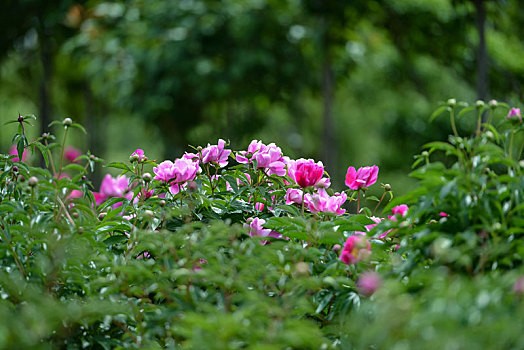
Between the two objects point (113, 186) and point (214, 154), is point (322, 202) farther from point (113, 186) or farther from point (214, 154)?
point (113, 186)

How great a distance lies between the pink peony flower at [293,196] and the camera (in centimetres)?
196

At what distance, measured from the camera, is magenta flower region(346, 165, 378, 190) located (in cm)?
199

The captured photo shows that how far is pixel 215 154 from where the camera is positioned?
6.65 feet

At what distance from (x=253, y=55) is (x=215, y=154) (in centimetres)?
606

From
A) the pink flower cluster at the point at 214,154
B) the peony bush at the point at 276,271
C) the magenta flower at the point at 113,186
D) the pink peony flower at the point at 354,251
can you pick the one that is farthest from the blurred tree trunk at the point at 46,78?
the pink peony flower at the point at 354,251

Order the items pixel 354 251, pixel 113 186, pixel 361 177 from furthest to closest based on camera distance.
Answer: pixel 113 186 < pixel 361 177 < pixel 354 251

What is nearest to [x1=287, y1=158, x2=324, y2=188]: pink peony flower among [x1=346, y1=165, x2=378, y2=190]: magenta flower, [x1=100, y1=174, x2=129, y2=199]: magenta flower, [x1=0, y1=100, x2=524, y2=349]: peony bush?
[x1=0, y1=100, x2=524, y2=349]: peony bush

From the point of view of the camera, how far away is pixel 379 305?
114 centimetres

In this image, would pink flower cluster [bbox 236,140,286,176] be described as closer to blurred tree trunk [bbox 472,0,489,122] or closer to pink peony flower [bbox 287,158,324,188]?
pink peony flower [bbox 287,158,324,188]

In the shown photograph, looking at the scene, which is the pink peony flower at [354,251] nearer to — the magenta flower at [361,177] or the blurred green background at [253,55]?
the magenta flower at [361,177]

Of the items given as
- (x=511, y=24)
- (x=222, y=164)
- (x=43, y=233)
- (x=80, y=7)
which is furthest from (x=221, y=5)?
(x=43, y=233)

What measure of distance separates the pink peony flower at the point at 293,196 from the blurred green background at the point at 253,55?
4995mm

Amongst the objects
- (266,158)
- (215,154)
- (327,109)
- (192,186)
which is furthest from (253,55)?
(192,186)

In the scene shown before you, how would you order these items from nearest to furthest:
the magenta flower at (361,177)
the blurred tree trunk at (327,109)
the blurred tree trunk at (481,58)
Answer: the magenta flower at (361,177), the blurred tree trunk at (481,58), the blurred tree trunk at (327,109)
